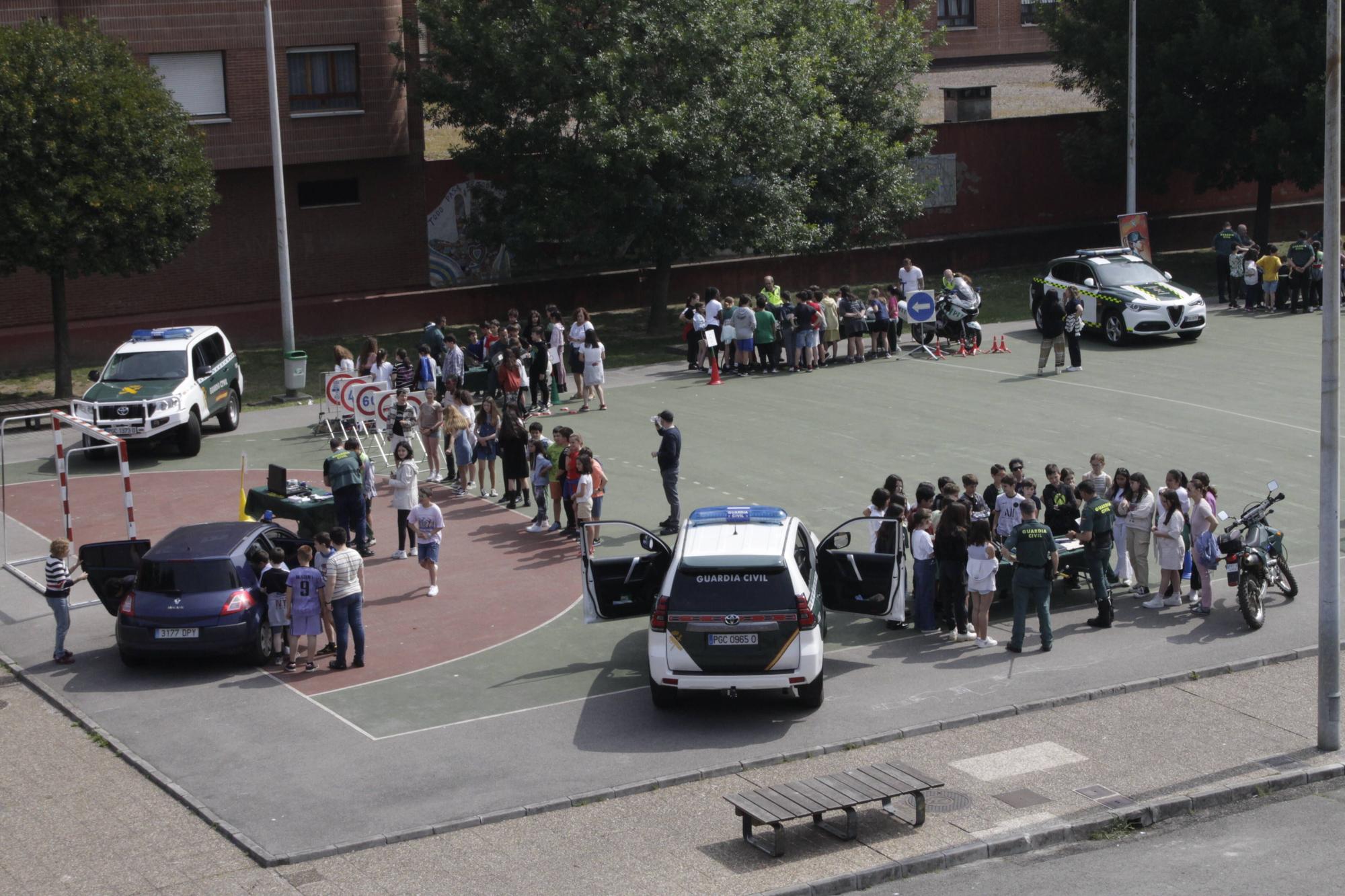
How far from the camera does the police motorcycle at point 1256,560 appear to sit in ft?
56.6

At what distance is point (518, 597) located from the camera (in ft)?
62.6

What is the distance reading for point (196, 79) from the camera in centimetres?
3541

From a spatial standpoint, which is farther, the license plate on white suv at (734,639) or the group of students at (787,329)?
the group of students at (787,329)

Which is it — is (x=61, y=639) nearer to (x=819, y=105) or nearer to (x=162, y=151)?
(x=162, y=151)

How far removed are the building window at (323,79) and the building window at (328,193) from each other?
1811 millimetres

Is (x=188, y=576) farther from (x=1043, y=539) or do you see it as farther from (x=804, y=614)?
(x=1043, y=539)

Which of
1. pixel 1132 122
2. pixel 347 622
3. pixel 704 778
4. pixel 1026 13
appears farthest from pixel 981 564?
pixel 1026 13

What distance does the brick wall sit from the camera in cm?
3447

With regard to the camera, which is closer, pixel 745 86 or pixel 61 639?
pixel 61 639

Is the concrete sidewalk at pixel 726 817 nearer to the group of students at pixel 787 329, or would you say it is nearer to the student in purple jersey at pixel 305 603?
the student in purple jersey at pixel 305 603

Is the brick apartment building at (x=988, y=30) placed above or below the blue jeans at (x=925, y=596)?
above

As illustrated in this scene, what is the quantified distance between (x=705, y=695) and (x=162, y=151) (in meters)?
20.0

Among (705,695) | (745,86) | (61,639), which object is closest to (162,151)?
(745,86)

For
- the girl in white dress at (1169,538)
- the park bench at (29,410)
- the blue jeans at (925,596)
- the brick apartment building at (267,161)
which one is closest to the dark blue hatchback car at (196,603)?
the blue jeans at (925,596)
